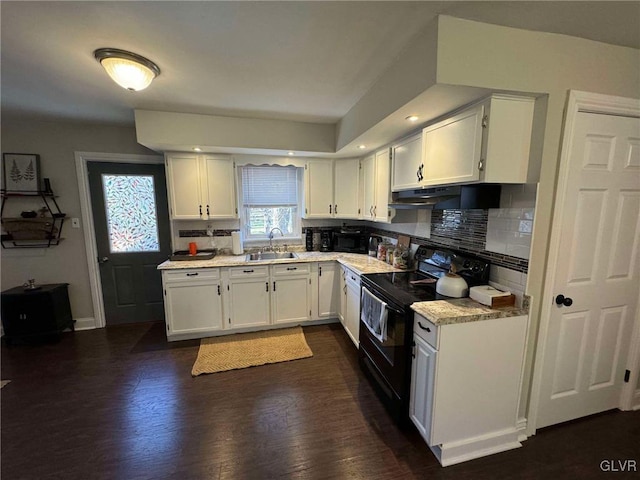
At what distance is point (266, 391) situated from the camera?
7.52 feet

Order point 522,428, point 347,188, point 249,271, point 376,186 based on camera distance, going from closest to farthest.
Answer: point 522,428 < point 376,186 < point 249,271 < point 347,188

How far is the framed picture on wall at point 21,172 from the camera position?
9.93 ft

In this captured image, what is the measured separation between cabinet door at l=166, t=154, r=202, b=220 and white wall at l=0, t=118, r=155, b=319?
0.60m

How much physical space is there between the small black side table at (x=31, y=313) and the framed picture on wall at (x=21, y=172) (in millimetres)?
1177

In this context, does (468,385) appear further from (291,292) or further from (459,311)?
(291,292)

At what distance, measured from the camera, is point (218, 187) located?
3330mm

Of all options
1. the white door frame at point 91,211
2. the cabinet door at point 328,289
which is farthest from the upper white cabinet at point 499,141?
the white door frame at point 91,211

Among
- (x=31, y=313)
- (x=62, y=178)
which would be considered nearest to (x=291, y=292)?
(x=31, y=313)

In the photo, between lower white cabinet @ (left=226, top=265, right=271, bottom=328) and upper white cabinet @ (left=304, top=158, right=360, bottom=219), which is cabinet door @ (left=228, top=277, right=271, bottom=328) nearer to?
lower white cabinet @ (left=226, top=265, right=271, bottom=328)

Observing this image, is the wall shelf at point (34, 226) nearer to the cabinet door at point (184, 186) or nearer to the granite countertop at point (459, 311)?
the cabinet door at point (184, 186)

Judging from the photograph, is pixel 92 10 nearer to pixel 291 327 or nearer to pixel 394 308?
pixel 394 308

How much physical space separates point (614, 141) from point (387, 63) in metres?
1.52

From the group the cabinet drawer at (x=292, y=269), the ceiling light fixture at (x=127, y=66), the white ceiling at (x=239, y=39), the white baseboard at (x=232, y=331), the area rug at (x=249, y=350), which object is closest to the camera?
the white ceiling at (x=239, y=39)

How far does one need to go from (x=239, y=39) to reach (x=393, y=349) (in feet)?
7.40
